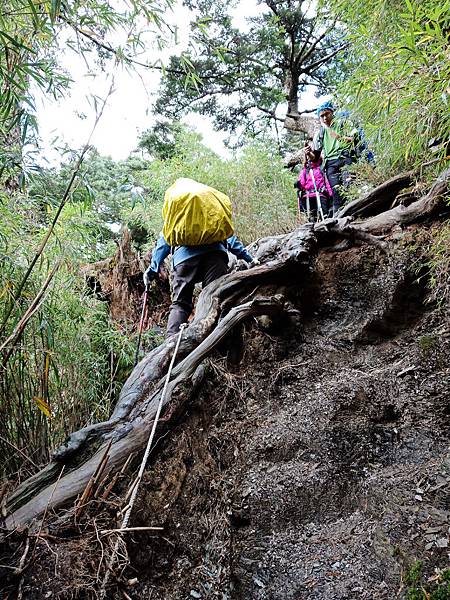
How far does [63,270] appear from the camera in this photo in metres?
3.39

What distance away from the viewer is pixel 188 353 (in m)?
3.19

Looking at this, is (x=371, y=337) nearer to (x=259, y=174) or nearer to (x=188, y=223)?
(x=188, y=223)

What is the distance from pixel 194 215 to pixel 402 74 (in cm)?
173

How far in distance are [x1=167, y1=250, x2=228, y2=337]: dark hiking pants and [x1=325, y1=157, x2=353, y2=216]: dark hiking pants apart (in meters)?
1.86

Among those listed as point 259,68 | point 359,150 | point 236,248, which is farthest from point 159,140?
point 236,248

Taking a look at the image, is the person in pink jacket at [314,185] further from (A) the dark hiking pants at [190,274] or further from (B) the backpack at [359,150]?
(A) the dark hiking pants at [190,274]

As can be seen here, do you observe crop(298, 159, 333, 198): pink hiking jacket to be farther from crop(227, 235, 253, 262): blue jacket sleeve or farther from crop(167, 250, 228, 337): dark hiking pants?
crop(167, 250, 228, 337): dark hiking pants

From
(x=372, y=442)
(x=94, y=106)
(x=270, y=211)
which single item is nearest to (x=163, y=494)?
(x=372, y=442)

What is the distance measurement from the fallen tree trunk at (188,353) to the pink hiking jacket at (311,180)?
4.93 ft

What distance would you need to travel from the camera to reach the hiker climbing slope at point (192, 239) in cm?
→ 337

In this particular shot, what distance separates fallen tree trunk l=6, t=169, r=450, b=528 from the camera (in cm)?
225

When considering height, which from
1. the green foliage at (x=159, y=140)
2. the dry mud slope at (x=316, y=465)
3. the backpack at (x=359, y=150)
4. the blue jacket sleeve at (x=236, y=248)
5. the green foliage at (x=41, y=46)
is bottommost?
the dry mud slope at (x=316, y=465)

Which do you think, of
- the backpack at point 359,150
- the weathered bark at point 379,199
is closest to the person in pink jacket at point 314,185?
the backpack at point 359,150

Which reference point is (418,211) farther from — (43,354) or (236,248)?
(43,354)
